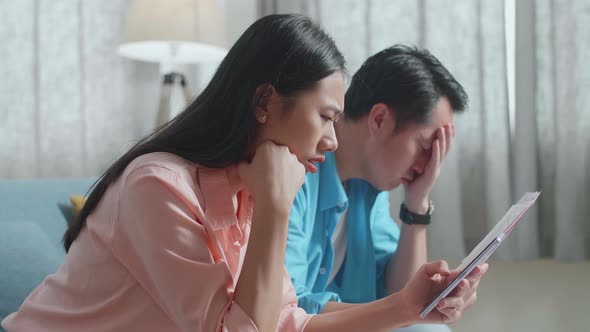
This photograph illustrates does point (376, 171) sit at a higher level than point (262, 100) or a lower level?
lower

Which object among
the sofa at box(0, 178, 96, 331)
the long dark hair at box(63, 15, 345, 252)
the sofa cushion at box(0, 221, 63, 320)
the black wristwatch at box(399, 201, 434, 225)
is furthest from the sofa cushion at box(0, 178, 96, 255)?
the black wristwatch at box(399, 201, 434, 225)

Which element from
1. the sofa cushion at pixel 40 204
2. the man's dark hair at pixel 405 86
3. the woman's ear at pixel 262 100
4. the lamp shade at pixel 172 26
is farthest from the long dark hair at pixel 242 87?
the lamp shade at pixel 172 26

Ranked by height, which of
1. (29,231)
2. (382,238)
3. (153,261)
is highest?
(153,261)

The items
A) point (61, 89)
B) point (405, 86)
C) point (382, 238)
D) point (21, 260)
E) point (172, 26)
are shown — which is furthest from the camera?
point (61, 89)

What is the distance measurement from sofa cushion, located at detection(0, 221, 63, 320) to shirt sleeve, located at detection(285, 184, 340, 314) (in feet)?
1.72

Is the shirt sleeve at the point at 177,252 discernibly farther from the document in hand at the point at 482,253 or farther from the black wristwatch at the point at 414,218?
the black wristwatch at the point at 414,218

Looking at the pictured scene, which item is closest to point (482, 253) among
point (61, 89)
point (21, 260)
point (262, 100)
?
point (262, 100)

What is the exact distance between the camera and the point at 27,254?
1.43 metres

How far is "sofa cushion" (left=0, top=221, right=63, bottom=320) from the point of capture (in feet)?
4.42

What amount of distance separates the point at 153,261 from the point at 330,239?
2.50 ft

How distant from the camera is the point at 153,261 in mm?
891

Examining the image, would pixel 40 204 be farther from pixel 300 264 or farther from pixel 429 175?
pixel 429 175

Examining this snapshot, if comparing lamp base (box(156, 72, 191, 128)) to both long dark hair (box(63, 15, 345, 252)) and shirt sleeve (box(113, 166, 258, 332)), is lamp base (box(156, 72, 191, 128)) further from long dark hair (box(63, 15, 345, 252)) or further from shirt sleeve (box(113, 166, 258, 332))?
shirt sleeve (box(113, 166, 258, 332))

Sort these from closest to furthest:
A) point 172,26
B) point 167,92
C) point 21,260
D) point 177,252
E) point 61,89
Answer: point 177,252, point 21,260, point 172,26, point 167,92, point 61,89
